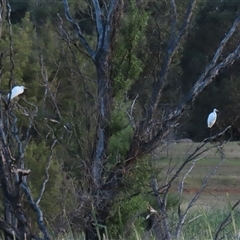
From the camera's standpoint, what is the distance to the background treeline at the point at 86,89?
816cm

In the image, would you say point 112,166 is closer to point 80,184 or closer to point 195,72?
point 80,184

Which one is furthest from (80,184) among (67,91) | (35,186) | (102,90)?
(67,91)

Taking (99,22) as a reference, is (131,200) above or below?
below

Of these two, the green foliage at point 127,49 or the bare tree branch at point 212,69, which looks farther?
the green foliage at point 127,49

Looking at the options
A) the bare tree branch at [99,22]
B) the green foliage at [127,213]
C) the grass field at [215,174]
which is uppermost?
the bare tree branch at [99,22]

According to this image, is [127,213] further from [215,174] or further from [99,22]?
[215,174]

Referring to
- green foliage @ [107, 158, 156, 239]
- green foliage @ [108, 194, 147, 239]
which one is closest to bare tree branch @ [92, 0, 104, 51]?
green foliage @ [107, 158, 156, 239]

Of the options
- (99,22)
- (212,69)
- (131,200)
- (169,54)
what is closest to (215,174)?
(131,200)

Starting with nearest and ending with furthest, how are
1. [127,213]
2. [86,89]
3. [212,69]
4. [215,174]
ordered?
[212,69] → [86,89] → [127,213] → [215,174]

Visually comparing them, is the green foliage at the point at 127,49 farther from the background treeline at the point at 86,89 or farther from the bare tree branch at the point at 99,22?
the bare tree branch at the point at 99,22

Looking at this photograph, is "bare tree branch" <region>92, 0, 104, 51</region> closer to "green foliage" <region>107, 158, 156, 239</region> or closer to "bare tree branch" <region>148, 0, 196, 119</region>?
"bare tree branch" <region>148, 0, 196, 119</region>

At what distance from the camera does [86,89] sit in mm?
8250

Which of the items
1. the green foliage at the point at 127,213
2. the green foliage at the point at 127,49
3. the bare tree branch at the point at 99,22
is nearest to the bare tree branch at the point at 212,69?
the green foliage at the point at 127,49

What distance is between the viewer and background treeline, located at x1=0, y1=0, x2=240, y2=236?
8.16m
